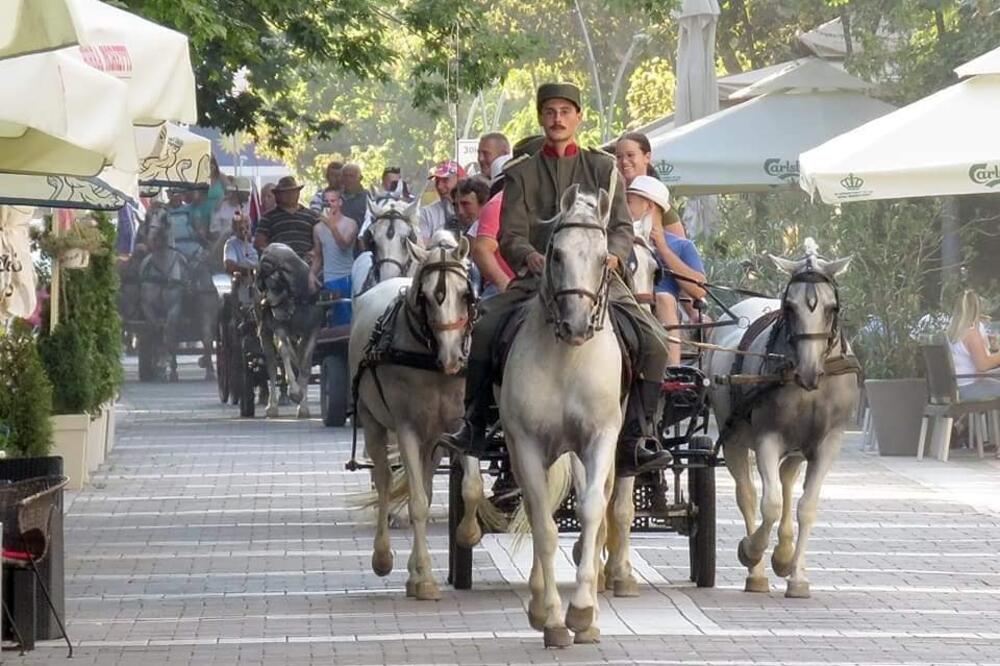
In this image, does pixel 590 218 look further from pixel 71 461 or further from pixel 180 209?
pixel 180 209

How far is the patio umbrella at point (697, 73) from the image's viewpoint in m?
29.1

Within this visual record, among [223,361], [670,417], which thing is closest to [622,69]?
[223,361]

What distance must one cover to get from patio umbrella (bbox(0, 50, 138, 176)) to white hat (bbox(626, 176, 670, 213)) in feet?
10.9

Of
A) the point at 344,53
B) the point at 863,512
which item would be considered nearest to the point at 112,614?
the point at 863,512

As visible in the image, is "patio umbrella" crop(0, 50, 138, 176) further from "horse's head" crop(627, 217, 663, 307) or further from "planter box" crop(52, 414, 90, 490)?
"planter box" crop(52, 414, 90, 490)

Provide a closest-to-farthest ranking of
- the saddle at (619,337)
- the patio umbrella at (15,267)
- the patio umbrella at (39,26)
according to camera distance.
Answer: the patio umbrella at (39,26), the saddle at (619,337), the patio umbrella at (15,267)

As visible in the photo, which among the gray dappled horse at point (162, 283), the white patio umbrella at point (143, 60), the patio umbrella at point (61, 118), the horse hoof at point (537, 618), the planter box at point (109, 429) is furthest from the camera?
the gray dappled horse at point (162, 283)

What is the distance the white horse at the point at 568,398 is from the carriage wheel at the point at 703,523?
189cm

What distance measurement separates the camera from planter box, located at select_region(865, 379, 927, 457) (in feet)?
72.6

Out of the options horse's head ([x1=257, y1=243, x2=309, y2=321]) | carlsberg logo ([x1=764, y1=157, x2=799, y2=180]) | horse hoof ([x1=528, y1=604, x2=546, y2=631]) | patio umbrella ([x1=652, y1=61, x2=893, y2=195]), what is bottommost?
horse hoof ([x1=528, y1=604, x2=546, y2=631])

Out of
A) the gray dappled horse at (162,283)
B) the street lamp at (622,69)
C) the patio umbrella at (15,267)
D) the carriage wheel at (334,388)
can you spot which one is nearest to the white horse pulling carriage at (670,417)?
the patio umbrella at (15,267)

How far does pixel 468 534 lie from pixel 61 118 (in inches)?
158

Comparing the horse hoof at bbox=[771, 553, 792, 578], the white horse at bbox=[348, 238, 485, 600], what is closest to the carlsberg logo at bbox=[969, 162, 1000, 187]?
the white horse at bbox=[348, 238, 485, 600]

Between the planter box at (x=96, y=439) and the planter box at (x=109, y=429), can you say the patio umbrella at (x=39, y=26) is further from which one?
the planter box at (x=109, y=429)
